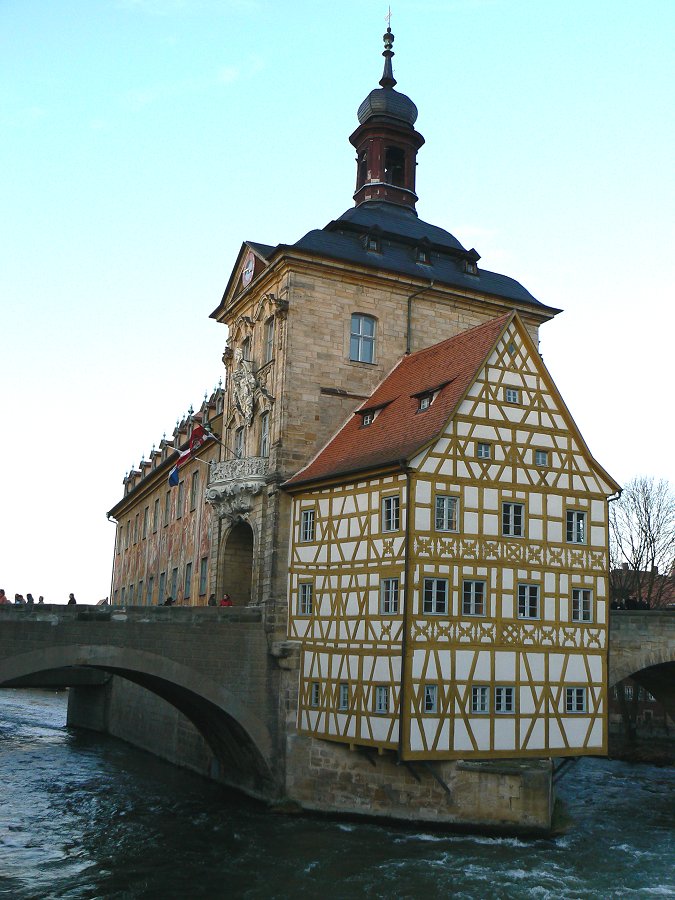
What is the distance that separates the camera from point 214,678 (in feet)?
90.5

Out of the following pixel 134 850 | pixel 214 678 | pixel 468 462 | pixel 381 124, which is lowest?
pixel 134 850

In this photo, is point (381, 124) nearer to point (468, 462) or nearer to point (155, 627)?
point (468, 462)

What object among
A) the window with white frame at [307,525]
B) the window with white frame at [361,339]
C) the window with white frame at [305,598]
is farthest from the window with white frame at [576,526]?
the window with white frame at [361,339]

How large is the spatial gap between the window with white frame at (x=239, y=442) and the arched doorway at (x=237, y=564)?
2320 mm

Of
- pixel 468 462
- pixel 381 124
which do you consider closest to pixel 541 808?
pixel 468 462

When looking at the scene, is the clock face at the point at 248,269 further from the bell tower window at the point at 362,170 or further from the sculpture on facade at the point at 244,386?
the bell tower window at the point at 362,170

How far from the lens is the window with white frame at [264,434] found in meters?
31.0

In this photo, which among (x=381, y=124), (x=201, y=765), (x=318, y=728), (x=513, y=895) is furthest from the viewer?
(x=381, y=124)

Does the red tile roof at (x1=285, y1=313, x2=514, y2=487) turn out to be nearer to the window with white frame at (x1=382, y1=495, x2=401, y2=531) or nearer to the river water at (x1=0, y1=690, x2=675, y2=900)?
the window with white frame at (x1=382, y1=495, x2=401, y2=531)

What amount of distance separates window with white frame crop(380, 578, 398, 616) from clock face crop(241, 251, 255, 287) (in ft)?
41.6

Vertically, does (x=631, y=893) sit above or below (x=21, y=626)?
below

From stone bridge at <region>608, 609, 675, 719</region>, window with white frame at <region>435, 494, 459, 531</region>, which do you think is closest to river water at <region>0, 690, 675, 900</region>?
stone bridge at <region>608, 609, 675, 719</region>

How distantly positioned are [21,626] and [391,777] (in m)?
9.90

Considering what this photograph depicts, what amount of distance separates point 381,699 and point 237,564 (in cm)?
990
